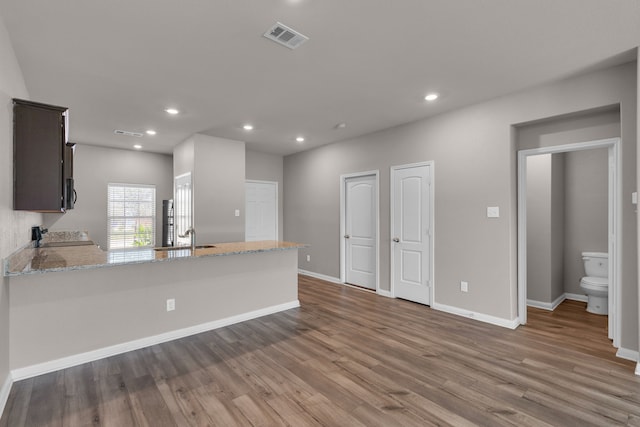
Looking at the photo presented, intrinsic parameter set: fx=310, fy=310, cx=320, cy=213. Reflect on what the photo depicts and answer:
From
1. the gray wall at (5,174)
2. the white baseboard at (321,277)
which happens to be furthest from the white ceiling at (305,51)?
the white baseboard at (321,277)

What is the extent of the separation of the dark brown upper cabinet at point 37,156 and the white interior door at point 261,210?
3.86m

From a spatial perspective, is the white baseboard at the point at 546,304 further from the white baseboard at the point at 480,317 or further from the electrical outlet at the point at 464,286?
the electrical outlet at the point at 464,286

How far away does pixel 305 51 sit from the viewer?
253 cm

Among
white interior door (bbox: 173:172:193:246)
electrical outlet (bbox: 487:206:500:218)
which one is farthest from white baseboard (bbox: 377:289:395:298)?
white interior door (bbox: 173:172:193:246)

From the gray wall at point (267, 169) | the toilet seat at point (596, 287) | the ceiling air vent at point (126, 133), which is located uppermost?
the ceiling air vent at point (126, 133)

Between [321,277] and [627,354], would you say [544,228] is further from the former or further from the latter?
[321,277]

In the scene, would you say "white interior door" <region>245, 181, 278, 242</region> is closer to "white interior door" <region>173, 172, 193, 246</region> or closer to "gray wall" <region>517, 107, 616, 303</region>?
"white interior door" <region>173, 172, 193, 246</region>

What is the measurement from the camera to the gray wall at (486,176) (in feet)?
9.03

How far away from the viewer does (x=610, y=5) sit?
199 centimetres

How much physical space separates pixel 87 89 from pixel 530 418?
15.6ft

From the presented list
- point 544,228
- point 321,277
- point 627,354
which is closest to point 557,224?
point 544,228

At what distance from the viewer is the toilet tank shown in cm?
423

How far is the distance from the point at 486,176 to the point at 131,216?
255 inches

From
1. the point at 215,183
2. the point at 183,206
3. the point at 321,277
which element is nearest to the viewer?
the point at 215,183
